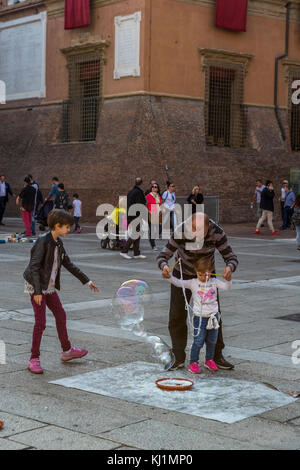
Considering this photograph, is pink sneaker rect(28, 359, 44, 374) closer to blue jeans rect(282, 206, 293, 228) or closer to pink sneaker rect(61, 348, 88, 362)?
pink sneaker rect(61, 348, 88, 362)

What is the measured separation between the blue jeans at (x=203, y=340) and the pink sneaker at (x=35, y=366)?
1.28 metres

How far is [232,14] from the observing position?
28.9 meters

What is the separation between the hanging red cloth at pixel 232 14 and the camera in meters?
28.7

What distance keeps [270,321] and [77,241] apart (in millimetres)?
12364

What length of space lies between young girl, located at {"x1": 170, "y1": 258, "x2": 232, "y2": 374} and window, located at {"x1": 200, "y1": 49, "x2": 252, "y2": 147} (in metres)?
23.7

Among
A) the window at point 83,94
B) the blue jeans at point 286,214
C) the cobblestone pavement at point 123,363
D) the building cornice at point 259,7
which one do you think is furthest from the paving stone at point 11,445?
the building cornice at point 259,7

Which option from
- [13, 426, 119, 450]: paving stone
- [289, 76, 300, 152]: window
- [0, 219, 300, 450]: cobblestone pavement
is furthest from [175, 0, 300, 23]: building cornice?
[13, 426, 119, 450]: paving stone

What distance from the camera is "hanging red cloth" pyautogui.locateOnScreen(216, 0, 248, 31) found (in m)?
28.7

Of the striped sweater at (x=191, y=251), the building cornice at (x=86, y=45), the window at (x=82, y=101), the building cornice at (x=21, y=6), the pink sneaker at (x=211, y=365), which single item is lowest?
the pink sneaker at (x=211, y=365)

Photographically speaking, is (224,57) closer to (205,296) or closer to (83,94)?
(83,94)

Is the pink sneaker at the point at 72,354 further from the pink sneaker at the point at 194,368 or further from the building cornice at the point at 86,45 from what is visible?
the building cornice at the point at 86,45

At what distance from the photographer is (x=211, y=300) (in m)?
6.24

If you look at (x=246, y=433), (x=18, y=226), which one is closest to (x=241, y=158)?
(x=18, y=226)
